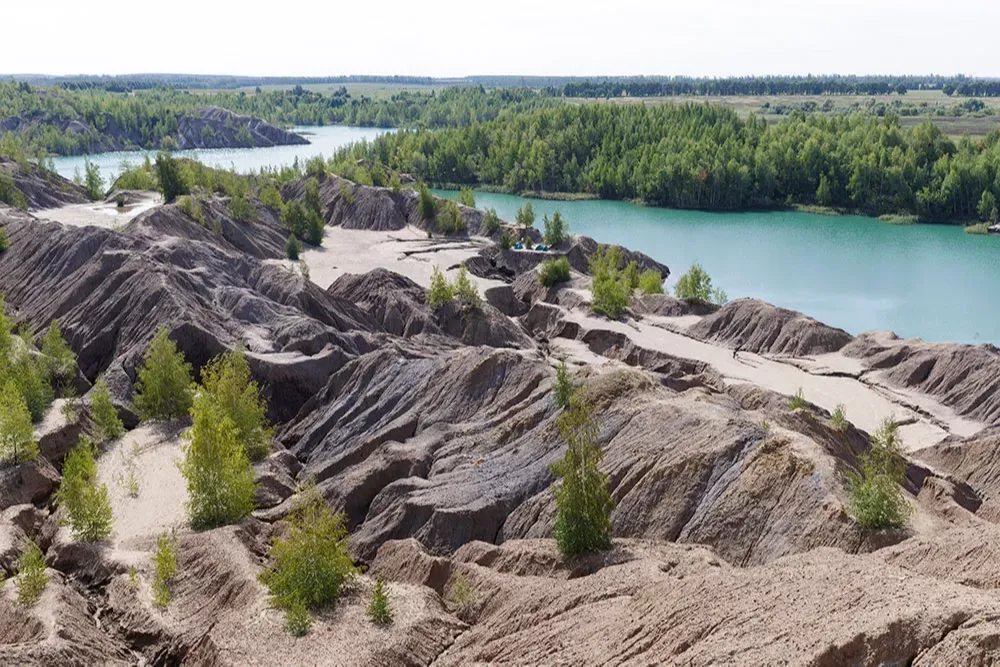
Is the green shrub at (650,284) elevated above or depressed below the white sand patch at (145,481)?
below

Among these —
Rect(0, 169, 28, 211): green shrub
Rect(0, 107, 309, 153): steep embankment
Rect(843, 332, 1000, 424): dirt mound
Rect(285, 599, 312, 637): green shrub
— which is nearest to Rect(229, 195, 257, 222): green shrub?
Rect(0, 169, 28, 211): green shrub

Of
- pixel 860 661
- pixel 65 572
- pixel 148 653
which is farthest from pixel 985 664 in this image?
pixel 65 572

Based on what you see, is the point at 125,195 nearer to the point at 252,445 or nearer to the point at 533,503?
the point at 252,445

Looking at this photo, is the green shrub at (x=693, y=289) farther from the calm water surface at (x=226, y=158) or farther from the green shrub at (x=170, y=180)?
the calm water surface at (x=226, y=158)

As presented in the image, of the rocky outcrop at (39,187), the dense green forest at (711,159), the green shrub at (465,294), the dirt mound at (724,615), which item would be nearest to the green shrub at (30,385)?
the dirt mound at (724,615)

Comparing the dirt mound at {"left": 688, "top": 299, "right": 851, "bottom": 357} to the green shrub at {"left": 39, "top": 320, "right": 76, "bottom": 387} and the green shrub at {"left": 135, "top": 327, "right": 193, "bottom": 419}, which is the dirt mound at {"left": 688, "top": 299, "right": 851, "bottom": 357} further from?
the green shrub at {"left": 39, "top": 320, "right": 76, "bottom": 387}

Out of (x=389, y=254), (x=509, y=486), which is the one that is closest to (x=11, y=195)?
(x=389, y=254)

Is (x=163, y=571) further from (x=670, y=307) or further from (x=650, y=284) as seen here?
(x=650, y=284)
